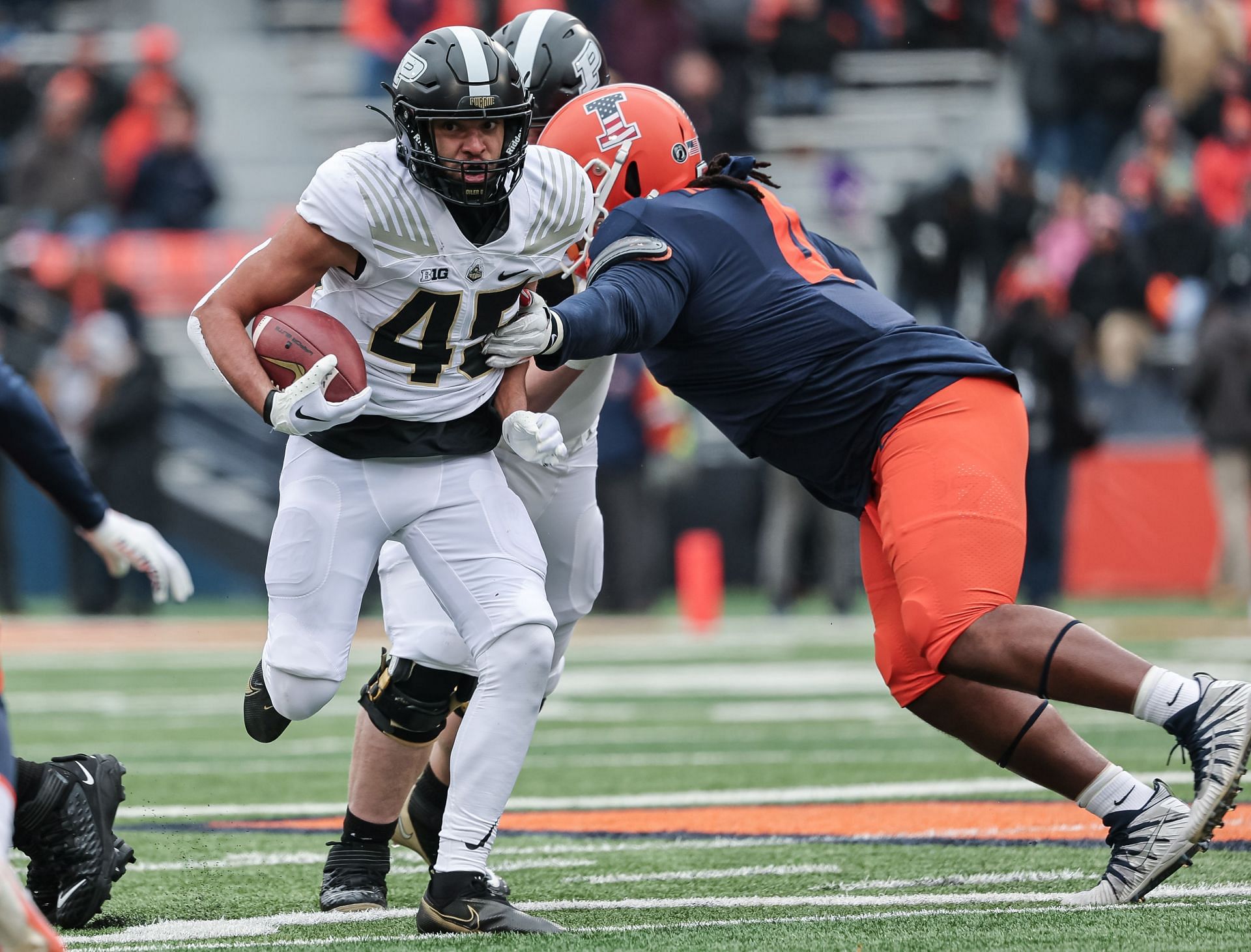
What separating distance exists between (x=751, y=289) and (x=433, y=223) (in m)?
0.63

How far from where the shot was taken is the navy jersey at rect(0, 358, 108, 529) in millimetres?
3523

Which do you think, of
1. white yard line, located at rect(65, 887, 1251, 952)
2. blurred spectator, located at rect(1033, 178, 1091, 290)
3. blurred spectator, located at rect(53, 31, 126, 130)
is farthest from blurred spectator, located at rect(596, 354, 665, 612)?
white yard line, located at rect(65, 887, 1251, 952)

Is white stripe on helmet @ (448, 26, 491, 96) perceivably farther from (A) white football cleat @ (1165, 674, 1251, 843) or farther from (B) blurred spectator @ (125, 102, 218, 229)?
(B) blurred spectator @ (125, 102, 218, 229)

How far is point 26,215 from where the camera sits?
1384 cm

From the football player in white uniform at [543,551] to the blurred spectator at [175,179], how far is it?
968 cm

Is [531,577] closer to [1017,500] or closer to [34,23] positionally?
[1017,500]

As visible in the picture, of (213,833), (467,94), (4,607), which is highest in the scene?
(467,94)

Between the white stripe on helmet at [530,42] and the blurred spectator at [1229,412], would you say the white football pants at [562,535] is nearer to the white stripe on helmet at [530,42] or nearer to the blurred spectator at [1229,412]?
the white stripe on helmet at [530,42]

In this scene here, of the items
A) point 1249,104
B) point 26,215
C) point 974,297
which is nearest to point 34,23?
point 26,215

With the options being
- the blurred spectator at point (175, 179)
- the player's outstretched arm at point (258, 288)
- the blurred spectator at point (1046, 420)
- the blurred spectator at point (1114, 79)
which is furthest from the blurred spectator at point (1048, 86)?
the player's outstretched arm at point (258, 288)

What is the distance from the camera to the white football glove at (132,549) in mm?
3863

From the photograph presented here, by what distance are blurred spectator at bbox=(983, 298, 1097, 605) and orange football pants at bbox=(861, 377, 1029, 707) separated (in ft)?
24.7

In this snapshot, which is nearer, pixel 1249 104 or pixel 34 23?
pixel 1249 104

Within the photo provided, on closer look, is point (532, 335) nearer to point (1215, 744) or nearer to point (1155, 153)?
point (1215, 744)
